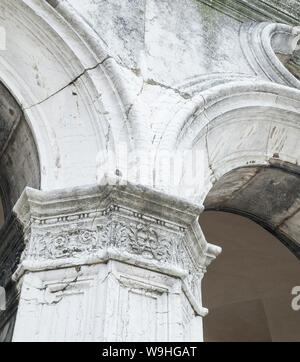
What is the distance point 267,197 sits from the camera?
4.02 metres

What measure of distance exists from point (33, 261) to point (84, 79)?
984mm

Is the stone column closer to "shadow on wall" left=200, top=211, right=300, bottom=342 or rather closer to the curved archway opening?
the curved archway opening

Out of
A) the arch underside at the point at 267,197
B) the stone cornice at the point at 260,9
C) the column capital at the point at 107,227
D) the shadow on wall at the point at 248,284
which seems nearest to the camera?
the column capital at the point at 107,227

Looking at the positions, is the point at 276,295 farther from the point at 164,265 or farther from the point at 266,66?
the point at 164,265

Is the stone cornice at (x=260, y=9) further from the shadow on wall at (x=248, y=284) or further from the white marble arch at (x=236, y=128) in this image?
the shadow on wall at (x=248, y=284)

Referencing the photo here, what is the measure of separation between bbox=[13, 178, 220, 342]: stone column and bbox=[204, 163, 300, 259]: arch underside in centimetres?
85

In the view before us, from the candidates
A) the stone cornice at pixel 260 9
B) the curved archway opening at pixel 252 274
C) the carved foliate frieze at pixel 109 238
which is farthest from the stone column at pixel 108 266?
the stone cornice at pixel 260 9

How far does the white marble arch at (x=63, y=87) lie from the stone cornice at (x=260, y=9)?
1.16m

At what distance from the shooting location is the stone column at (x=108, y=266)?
8.45ft

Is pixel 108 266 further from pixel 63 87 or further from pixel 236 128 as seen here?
pixel 236 128

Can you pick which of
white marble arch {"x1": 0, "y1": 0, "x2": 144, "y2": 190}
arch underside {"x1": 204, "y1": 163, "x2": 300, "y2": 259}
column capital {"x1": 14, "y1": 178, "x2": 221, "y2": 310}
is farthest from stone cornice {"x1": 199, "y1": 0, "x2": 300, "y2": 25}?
column capital {"x1": 14, "y1": 178, "x2": 221, "y2": 310}

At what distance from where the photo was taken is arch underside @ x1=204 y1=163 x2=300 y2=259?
12.7 ft

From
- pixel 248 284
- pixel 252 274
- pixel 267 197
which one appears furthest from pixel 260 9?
pixel 248 284

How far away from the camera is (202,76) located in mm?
3729
